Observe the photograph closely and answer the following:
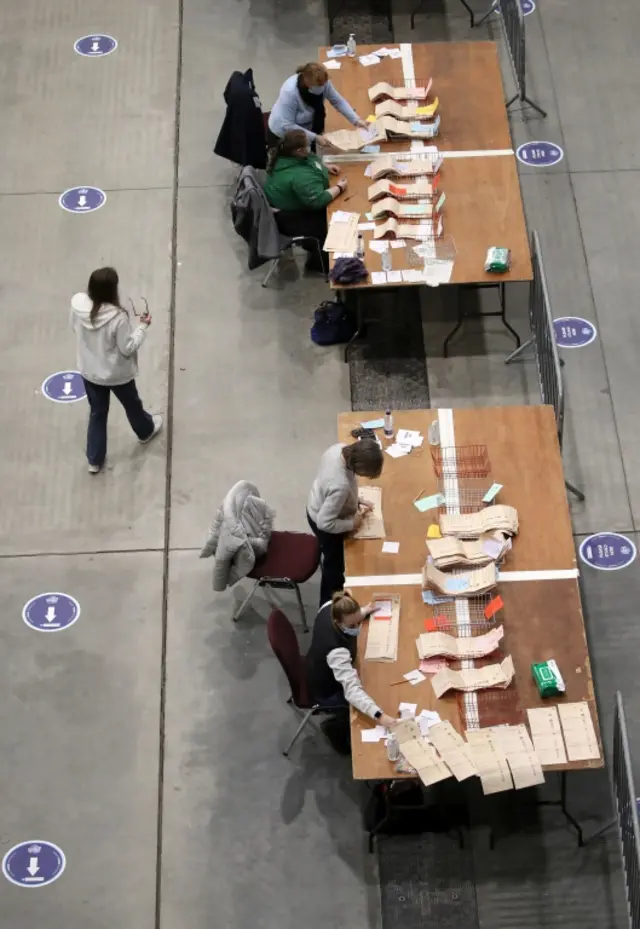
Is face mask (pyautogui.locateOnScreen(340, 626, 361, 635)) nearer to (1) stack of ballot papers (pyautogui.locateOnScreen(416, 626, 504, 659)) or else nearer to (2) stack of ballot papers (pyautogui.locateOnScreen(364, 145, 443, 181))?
(1) stack of ballot papers (pyautogui.locateOnScreen(416, 626, 504, 659))

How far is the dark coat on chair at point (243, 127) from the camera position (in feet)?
28.0

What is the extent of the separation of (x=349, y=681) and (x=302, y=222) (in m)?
3.78

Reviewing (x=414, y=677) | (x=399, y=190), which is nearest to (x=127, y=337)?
(x=399, y=190)

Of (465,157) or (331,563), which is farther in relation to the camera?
(465,157)

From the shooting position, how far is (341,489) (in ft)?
20.1

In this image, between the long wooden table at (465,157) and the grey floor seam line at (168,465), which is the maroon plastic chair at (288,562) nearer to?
the grey floor seam line at (168,465)

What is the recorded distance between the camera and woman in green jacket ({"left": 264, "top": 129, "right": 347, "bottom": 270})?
316 inches

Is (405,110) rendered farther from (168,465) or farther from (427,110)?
(168,465)

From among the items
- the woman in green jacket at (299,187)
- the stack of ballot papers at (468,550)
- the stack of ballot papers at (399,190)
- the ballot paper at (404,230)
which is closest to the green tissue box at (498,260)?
the ballot paper at (404,230)

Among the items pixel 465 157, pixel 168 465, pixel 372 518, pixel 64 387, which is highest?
pixel 465 157

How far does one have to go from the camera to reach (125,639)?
274 inches

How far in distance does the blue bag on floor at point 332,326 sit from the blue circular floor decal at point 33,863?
3733 millimetres

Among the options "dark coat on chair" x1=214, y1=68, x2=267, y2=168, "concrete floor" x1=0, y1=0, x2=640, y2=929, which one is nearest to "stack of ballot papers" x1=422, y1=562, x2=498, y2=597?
"concrete floor" x1=0, y1=0, x2=640, y2=929

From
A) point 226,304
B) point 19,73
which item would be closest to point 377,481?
point 226,304
